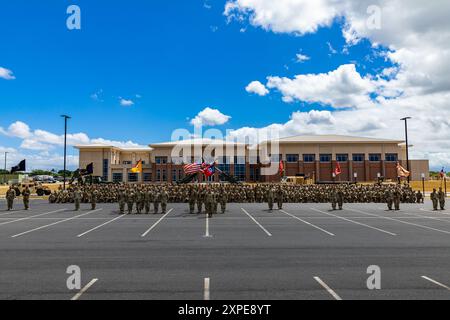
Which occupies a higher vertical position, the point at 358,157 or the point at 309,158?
the point at 358,157

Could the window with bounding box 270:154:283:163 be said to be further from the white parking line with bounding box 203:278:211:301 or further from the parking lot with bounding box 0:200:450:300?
the white parking line with bounding box 203:278:211:301

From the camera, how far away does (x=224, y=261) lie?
952cm

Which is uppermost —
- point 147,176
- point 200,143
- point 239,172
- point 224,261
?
point 200,143

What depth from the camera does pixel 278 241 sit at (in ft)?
41.7

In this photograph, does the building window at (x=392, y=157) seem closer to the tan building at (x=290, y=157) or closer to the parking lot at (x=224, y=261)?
the tan building at (x=290, y=157)

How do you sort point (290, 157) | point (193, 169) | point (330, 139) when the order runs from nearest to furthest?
point (193, 169) < point (290, 157) < point (330, 139)

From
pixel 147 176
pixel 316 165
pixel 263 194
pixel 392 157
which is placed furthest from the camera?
pixel 147 176

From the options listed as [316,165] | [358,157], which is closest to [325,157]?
[316,165]

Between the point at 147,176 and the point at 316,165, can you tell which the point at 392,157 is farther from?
the point at 147,176

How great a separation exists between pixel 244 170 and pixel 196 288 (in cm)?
6544

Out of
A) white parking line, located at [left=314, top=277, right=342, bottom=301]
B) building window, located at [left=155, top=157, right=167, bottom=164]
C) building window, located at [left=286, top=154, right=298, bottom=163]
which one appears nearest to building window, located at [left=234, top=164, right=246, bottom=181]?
building window, located at [left=286, top=154, right=298, bottom=163]

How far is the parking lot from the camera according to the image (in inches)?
273

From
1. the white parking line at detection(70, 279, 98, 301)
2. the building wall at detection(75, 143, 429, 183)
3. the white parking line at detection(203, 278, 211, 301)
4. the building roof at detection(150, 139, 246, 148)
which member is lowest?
the white parking line at detection(70, 279, 98, 301)
